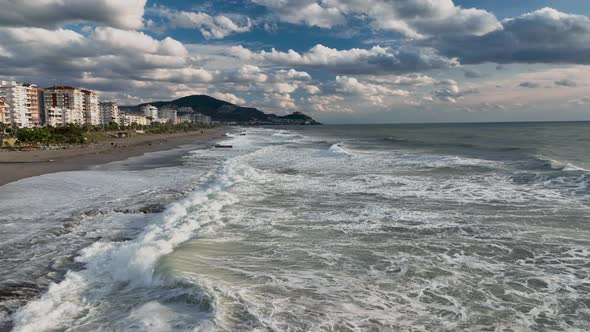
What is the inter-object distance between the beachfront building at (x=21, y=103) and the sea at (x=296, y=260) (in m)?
131

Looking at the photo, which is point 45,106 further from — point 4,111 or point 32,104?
point 4,111

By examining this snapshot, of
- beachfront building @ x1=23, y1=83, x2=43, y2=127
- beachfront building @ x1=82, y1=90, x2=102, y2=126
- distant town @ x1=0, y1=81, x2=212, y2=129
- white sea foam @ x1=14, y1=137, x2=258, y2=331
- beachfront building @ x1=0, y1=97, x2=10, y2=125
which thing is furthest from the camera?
beachfront building @ x1=82, y1=90, x2=102, y2=126

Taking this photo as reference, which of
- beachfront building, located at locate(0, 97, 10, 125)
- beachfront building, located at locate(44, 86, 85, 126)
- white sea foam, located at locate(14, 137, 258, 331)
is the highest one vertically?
beachfront building, located at locate(44, 86, 85, 126)

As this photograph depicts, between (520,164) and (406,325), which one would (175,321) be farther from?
(520,164)

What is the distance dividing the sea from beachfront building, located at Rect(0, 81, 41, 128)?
130605 mm

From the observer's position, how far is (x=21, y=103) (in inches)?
5108

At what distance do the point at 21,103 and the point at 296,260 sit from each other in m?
152

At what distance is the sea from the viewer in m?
7.04

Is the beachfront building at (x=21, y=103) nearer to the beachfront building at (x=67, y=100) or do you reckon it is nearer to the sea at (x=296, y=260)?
the beachfront building at (x=67, y=100)

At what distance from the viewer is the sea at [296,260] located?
7039mm

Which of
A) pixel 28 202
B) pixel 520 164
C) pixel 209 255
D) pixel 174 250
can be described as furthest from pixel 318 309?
pixel 520 164

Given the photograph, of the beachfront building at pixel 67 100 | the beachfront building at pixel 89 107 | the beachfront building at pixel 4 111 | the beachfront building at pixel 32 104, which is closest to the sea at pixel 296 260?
the beachfront building at pixel 4 111

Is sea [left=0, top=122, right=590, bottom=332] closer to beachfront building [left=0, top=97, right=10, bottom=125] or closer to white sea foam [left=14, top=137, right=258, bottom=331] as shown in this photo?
white sea foam [left=14, top=137, right=258, bottom=331]

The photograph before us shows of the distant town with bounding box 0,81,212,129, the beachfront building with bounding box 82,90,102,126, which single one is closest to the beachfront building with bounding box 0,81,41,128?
the distant town with bounding box 0,81,212,129
